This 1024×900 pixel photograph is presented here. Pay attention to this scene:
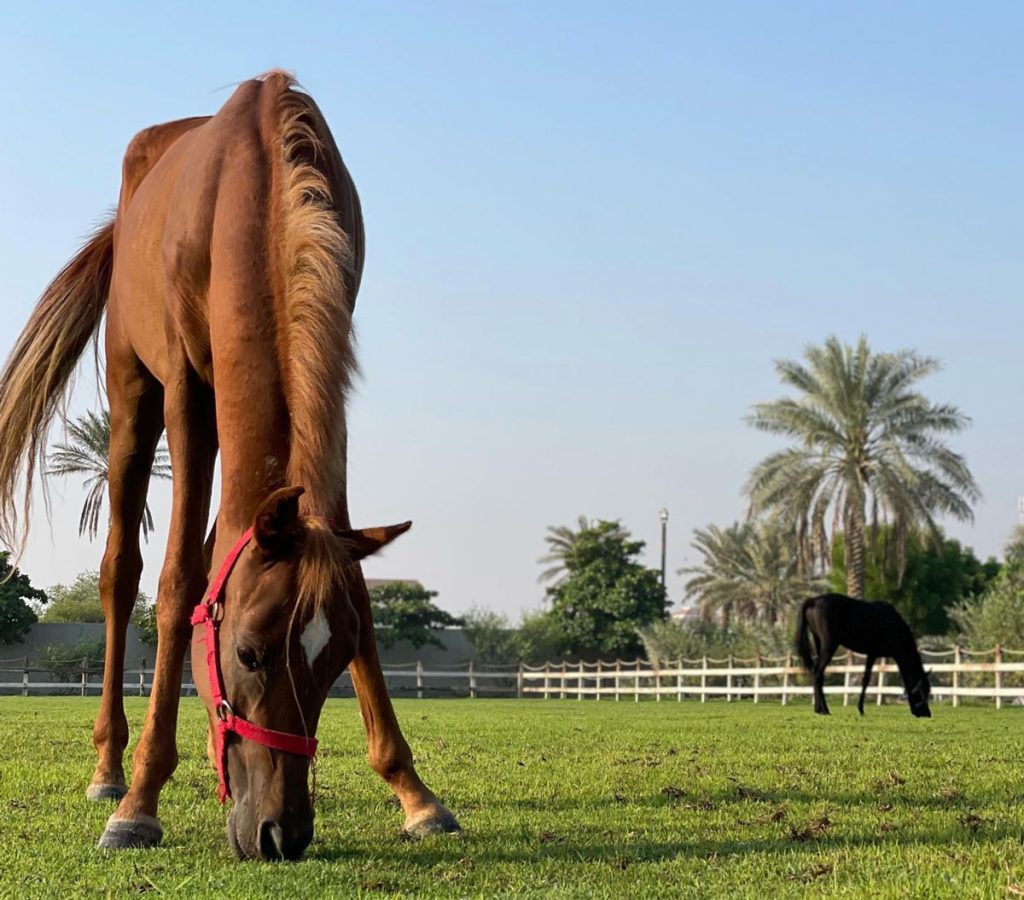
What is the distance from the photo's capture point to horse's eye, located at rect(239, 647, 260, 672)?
3.62 meters

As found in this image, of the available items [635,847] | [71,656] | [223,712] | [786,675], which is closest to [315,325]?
[223,712]

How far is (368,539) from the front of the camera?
3850 millimetres

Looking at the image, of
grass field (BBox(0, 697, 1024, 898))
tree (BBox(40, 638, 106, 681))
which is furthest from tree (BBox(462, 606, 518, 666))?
grass field (BBox(0, 697, 1024, 898))

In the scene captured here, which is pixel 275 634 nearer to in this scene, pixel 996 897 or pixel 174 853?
pixel 174 853

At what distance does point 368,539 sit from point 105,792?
2476mm

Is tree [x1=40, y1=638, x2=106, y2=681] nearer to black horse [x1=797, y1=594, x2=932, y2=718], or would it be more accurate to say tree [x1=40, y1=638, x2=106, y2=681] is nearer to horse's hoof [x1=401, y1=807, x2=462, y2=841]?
black horse [x1=797, y1=594, x2=932, y2=718]

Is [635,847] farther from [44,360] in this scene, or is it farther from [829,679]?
[829,679]

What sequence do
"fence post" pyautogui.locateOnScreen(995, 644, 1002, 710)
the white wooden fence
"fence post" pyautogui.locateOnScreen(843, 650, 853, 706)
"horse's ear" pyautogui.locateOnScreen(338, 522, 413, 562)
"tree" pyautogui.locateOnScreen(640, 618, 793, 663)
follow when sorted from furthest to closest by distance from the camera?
"tree" pyautogui.locateOnScreen(640, 618, 793, 663) < "fence post" pyautogui.locateOnScreen(843, 650, 853, 706) < the white wooden fence < "fence post" pyautogui.locateOnScreen(995, 644, 1002, 710) < "horse's ear" pyautogui.locateOnScreen(338, 522, 413, 562)

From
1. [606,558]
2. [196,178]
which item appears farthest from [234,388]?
[606,558]

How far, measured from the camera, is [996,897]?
317cm

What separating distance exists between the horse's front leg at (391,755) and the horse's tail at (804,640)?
1591 centimetres

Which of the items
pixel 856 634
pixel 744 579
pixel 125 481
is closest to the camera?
pixel 125 481

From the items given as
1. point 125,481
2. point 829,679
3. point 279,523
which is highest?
point 125,481

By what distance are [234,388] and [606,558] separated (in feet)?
181
